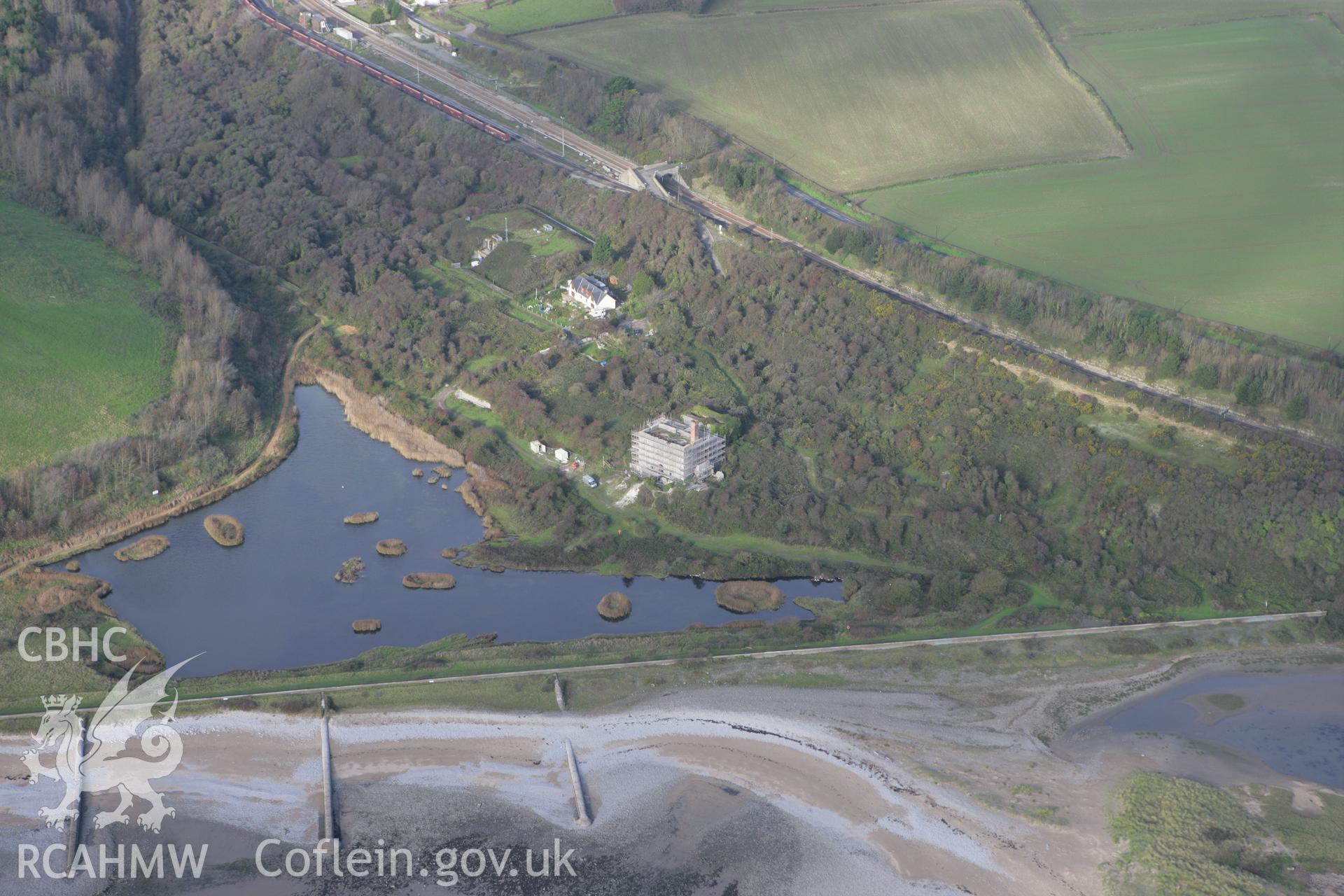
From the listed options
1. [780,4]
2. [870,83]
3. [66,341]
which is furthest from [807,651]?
[780,4]

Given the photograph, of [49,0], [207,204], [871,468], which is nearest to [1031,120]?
[871,468]

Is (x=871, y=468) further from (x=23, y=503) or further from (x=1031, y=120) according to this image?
(x=1031, y=120)

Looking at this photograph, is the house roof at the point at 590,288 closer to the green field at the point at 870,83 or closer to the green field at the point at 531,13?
the green field at the point at 870,83

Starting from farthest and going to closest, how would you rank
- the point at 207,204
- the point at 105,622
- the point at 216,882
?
the point at 207,204, the point at 105,622, the point at 216,882

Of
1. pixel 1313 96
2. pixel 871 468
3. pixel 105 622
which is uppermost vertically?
pixel 1313 96

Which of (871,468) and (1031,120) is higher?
(1031,120)

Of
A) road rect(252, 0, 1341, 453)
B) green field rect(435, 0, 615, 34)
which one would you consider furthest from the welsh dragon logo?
green field rect(435, 0, 615, 34)
